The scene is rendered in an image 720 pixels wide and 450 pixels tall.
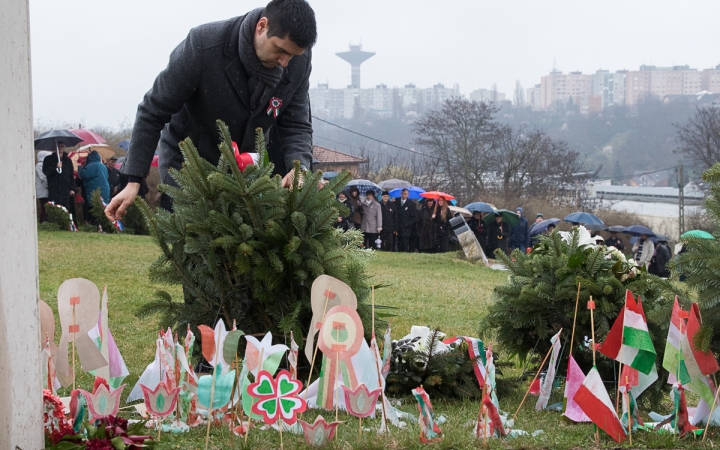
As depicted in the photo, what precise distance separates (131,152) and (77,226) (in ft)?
53.0

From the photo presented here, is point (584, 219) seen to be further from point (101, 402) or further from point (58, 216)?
point (101, 402)

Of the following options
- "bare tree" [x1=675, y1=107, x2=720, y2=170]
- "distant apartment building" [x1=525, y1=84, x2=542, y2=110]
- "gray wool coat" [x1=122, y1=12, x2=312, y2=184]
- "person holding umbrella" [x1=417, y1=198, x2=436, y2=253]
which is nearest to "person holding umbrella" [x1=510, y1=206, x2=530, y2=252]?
"person holding umbrella" [x1=417, y1=198, x2=436, y2=253]

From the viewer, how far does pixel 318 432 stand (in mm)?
3281

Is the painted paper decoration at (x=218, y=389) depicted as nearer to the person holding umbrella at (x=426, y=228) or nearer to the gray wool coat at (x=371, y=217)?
the gray wool coat at (x=371, y=217)

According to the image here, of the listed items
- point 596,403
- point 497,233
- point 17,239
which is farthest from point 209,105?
point 497,233

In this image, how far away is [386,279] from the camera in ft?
44.4

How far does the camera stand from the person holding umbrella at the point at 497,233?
68.6 ft

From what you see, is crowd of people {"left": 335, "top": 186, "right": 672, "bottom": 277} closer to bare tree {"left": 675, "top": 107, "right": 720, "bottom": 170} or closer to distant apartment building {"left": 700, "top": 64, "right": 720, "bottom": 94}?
bare tree {"left": 675, "top": 107, "right": 720, "bottom": 170}

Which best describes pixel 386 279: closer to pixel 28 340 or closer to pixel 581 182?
pixel 28 340

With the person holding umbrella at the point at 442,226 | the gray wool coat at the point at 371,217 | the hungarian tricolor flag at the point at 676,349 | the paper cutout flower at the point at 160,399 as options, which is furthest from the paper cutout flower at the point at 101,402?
the person holding umbrella at the point at 442,226

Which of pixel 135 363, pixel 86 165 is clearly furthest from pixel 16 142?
pixel 86 165

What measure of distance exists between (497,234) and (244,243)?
17.2 m

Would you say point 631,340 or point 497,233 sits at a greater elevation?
point 631,340

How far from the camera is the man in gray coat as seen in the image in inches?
174
